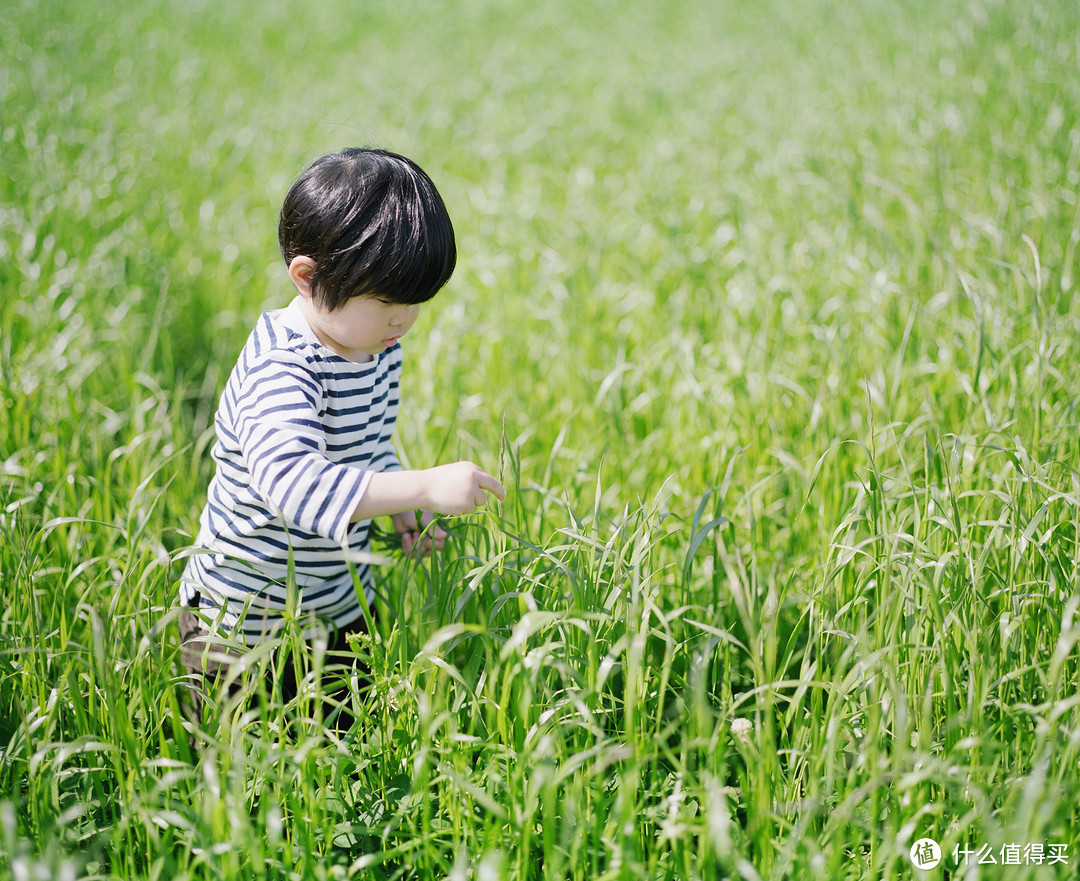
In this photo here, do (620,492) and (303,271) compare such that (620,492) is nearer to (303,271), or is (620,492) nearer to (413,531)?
(413,531)

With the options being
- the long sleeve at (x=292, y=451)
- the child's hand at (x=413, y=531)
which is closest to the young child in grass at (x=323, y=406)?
the long sleeve at (x=292, y=451)

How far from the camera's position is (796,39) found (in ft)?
28.7

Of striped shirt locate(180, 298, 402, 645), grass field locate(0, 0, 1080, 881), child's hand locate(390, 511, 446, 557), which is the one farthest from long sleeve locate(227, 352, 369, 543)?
child's hand locate(390, 511, 446, 557)

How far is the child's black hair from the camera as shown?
1.46 m

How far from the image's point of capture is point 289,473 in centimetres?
139

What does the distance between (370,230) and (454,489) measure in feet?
1.46

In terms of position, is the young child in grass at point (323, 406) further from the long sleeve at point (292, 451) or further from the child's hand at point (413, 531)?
the child's hand at point (413, 531)

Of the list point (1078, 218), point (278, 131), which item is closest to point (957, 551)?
point (1078, 218)

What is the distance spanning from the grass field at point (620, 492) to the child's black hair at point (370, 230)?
0.36 m

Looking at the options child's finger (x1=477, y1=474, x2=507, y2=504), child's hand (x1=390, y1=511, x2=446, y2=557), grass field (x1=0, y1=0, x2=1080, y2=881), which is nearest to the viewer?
grass field (x1=0, y1=0, x2=1080, y2=881)

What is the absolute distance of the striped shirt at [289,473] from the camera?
1387 mm

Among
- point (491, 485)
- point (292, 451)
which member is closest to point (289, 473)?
point (292, 451)

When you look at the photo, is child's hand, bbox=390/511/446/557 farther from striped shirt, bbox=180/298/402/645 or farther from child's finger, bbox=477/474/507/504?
child's finger, bbox=477/474/507/504

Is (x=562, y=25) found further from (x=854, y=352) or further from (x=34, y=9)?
(x=854, y=352)
